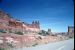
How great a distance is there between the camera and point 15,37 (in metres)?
16.2

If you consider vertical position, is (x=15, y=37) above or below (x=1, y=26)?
below

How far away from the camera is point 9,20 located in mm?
21344

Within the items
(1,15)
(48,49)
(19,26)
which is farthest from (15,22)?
(48,49)

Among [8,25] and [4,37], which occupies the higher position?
[8,25]

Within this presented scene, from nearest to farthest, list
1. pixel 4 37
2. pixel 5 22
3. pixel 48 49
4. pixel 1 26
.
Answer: pixel 48 49 < pixel 4 37 < pixel 1 26 < pixel 5 22

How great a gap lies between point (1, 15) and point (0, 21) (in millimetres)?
1561

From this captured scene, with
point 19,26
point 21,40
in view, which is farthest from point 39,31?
point 21,40

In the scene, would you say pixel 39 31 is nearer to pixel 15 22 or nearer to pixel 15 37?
pixel 15 22

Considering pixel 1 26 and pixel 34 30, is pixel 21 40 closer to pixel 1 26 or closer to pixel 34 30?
pixel 1 26

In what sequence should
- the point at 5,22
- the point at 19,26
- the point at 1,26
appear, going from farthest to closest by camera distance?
the point at 19,26, the point at 5,22, the point at 1,26

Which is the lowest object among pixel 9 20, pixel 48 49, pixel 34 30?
pixel 48 49

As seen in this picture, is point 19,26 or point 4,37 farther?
point 19,26

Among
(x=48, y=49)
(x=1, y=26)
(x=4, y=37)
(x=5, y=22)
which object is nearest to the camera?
(x=48, y=49)

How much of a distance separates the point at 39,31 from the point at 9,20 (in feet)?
14.8
